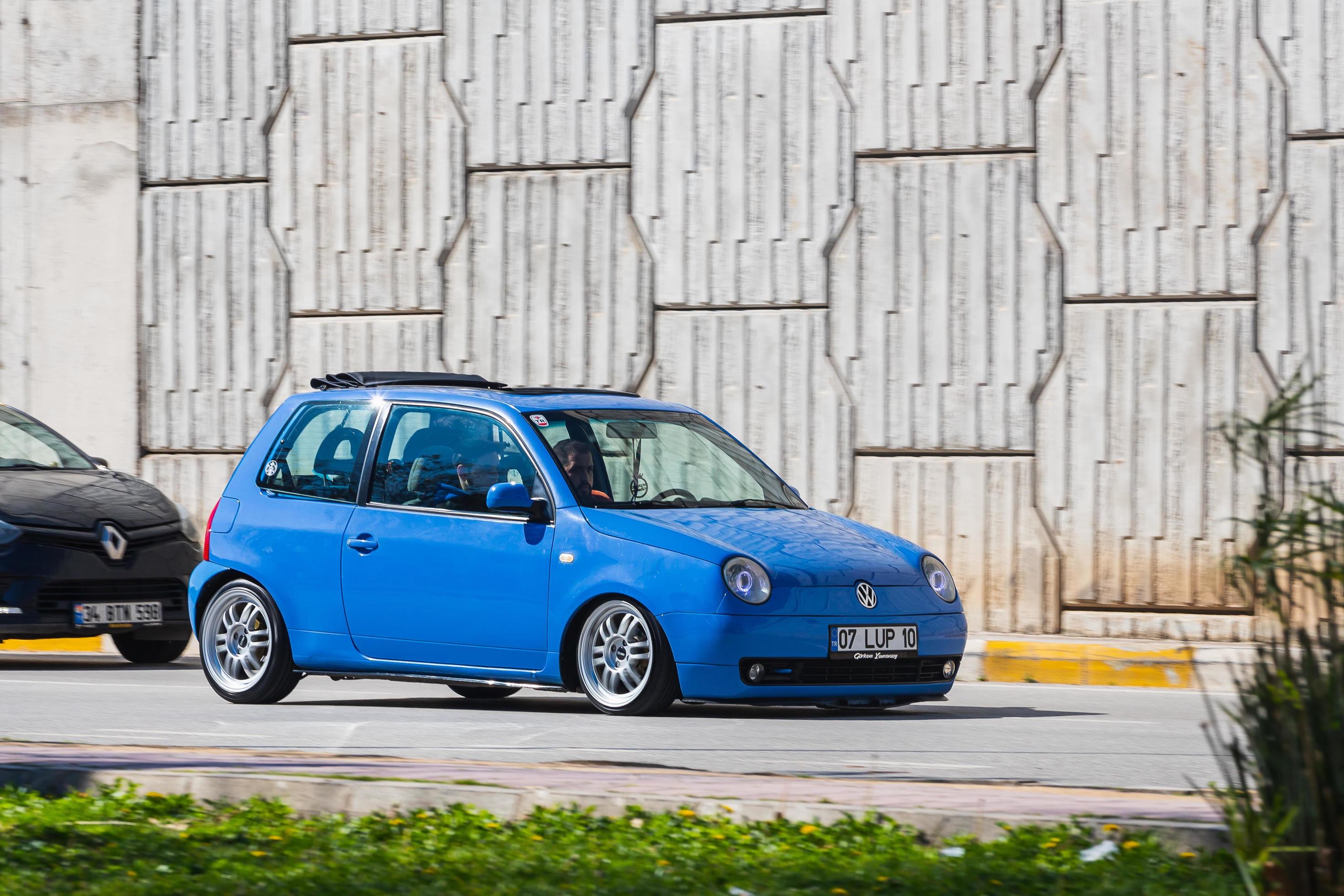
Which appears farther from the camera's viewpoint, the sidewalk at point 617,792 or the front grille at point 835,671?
the front grille at point 835,671

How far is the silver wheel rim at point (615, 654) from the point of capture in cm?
903

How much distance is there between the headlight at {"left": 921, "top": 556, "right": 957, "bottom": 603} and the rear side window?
2.83 metres

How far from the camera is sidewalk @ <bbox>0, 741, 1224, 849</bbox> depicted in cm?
555

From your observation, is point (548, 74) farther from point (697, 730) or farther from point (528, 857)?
point (528, 857)

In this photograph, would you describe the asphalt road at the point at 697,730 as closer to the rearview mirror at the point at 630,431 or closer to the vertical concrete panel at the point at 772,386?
the rearview mirror at the point at 630,431

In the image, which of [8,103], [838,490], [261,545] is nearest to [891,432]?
[838,490]

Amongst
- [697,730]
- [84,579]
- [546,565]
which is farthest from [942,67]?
[697,730]

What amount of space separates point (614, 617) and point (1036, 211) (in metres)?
6.46

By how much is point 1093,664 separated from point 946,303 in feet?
11.0

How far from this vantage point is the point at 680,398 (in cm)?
1537

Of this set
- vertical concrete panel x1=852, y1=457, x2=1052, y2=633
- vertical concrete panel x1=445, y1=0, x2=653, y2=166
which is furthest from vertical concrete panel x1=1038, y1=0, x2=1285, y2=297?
vertical concrete panel x1=445, y1=0, x2=653, y2=166

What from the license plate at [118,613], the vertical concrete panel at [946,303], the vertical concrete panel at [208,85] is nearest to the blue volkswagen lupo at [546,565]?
the license plate at [118,613]

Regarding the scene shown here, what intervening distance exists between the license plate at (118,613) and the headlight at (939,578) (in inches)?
208

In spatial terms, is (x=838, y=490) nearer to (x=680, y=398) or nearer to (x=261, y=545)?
(x=680, y=398)
